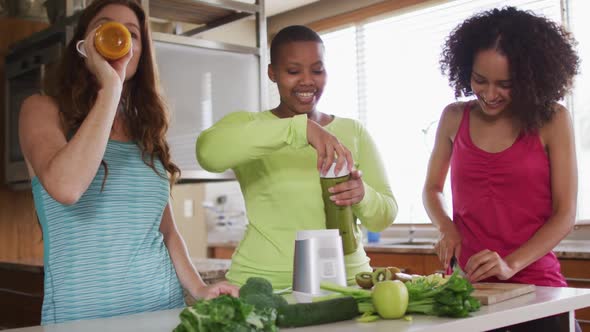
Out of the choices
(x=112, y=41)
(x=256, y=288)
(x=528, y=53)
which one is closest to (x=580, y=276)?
(x=528, y=53)

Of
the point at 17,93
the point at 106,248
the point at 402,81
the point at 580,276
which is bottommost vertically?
the point at 580,276

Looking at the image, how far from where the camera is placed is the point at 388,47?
4.70 meters

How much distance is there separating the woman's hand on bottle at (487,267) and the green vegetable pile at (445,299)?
0.26 m

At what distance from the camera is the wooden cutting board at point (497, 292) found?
1460mm

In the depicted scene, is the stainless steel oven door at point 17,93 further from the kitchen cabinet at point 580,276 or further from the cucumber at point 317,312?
the kitchen cabinet at point 580,276

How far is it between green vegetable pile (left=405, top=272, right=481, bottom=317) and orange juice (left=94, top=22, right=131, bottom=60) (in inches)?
31.0

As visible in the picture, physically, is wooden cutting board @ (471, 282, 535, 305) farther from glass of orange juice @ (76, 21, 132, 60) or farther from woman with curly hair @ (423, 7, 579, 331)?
glass of orange juice @ (76, 21, 132, 60)

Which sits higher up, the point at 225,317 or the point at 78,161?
the point at 78,161

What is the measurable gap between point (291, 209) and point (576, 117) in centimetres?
260

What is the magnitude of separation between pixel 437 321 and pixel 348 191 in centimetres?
36

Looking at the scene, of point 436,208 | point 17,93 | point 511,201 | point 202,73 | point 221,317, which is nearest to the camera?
point 221,317

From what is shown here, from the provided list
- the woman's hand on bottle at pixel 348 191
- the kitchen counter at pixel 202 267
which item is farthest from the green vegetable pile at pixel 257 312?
the kitchen counter at pixel 202 267

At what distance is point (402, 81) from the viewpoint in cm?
458

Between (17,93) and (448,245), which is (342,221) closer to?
(448,245)
